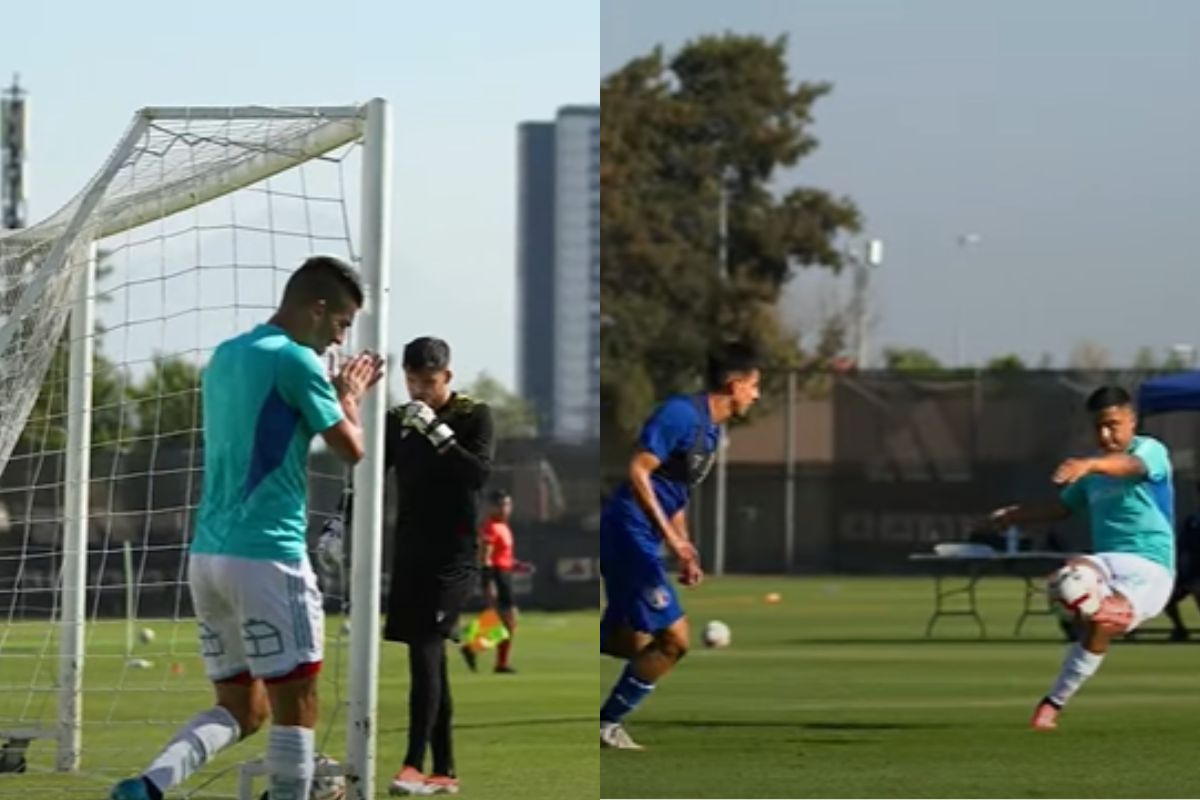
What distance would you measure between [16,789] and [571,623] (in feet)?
76.0

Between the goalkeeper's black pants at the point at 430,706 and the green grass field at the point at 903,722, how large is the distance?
70cm

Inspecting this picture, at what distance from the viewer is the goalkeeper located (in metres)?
11.7

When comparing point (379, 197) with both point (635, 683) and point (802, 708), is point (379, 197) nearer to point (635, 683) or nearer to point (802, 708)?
point (635, 683)

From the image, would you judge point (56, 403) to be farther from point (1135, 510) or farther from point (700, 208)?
point (700, 208)

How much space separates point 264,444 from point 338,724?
22.6ft

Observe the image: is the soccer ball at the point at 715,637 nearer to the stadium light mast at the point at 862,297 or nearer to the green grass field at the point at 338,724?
the green grass field at the point at 338,724

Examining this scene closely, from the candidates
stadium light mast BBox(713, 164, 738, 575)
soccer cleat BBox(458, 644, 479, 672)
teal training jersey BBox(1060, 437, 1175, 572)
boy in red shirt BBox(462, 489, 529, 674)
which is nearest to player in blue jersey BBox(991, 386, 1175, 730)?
teal training jersey BBox(1060, 437, 1175, 572)

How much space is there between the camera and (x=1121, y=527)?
13586 millimetres

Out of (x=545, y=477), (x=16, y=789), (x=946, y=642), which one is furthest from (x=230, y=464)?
(x=545, y=477)

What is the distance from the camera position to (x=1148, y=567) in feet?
44.4

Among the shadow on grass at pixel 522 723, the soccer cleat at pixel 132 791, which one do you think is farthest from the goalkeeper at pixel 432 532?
the shadow on grass at pixel 522 723

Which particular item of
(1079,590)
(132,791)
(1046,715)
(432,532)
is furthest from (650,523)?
(132,791)

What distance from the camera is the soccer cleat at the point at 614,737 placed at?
12.9 metres

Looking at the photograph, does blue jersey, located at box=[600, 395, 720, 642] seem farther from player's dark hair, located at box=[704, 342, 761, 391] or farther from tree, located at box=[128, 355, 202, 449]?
tree, located at box=[128, 355, 202, 449]
